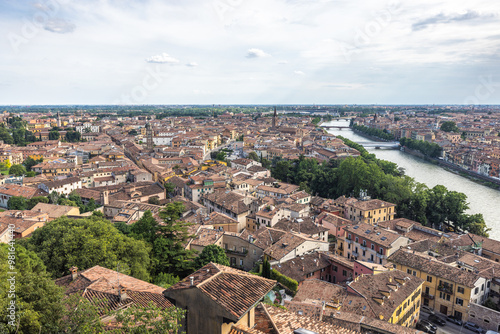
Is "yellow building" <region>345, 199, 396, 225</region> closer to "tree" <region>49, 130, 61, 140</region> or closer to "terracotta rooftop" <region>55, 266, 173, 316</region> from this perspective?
"terracotta rooftop" <region>55, 266, 173, 316</region>

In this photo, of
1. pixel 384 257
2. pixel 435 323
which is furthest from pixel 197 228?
pixel 435 323

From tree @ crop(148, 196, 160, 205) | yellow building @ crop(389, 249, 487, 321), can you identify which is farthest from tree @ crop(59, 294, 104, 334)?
tree @ crop(148, 196, 160, 205)

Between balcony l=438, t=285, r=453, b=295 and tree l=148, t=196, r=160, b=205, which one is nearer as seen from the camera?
balcony l=438, t=285, r=453, b=295

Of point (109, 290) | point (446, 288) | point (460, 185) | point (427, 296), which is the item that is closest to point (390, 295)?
point (446, 288)

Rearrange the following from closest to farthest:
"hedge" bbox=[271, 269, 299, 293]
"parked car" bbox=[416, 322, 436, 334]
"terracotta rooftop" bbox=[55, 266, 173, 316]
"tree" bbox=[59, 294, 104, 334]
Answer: "tree" bbox=[59, 294, 104, 334]
"terracotta rooftop" bbox=[55, 266, 173, 316]
"parked car" bbox=[416, 322, 436, 334]
"hedge" bbox=[271, 269, 299, 293]

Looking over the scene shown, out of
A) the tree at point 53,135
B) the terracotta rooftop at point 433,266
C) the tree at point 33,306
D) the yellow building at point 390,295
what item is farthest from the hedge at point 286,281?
the tree at point 53,135

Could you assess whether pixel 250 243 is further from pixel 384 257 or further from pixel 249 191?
pixel 249 191

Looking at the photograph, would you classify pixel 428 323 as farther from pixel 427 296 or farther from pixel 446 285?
pixel 446 285
